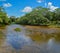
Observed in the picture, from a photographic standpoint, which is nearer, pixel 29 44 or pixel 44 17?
pixel 29 44

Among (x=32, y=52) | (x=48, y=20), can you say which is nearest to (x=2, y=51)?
(x=32, y=52)

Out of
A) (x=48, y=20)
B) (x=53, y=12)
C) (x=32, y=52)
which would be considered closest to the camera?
(x=32, y=52)

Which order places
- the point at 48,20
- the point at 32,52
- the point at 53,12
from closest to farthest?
1. the point at 32,52
2. the point at 48,20
3. the point at 53,12

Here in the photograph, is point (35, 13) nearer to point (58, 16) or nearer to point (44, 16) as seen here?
point (44, 16)

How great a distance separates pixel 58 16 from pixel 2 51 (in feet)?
161

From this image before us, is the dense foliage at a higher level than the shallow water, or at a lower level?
higher

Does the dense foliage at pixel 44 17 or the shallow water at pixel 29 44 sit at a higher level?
the dense foliage at pixel 44 17

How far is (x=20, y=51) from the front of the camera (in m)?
11.1

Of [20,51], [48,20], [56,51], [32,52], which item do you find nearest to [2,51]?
[20,51]

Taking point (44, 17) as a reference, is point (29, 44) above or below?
below

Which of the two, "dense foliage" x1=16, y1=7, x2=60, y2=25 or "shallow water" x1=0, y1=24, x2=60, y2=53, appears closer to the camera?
"shallow water" x1=0, y1=24, x2=60, y2=53

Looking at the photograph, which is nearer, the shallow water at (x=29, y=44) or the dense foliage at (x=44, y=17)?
the shallow water at (x=29, y=44)

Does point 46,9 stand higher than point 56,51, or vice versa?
point 46,9

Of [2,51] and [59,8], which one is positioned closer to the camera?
[2,51]
